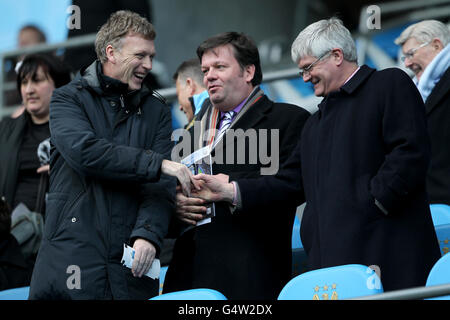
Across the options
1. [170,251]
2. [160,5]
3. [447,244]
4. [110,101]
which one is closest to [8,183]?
[170,251]

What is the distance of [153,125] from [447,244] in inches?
55.5

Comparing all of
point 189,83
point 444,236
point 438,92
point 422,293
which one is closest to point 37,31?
point 189,83

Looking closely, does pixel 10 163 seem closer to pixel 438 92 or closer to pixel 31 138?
pixel 31 138

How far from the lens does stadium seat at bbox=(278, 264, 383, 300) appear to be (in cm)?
290

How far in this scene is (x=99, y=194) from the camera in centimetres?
353

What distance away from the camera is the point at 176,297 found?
308 cm

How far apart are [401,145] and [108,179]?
47.4 inches

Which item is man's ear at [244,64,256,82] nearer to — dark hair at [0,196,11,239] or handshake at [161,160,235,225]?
handshake at [161,160,235,225]

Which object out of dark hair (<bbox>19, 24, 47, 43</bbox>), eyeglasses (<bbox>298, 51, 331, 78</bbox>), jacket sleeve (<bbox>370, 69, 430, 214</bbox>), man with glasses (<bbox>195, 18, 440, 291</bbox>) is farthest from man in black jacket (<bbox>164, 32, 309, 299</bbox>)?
dark hair (<bbox>19, 24, 47, 43</bbox>)

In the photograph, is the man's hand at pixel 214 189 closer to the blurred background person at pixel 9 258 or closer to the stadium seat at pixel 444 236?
the stadium seat at pixel 444 236

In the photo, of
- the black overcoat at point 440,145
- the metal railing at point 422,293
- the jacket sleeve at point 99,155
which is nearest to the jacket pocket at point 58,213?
the jacket sleeve at point 99,155

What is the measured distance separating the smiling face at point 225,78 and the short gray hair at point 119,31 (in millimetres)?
323

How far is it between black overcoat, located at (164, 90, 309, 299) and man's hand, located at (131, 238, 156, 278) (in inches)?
13.8

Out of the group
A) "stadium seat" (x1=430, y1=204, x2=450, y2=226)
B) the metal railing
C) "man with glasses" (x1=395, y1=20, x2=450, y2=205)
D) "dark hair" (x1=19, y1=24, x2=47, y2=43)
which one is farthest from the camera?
"dark hair" (x1=19, y1=24, x2=47, y2=43)
